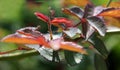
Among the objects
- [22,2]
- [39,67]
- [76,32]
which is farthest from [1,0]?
[76,32]

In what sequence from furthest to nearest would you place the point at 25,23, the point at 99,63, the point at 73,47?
the point at 25,23 → the point at 99,63 → the point at 73,47

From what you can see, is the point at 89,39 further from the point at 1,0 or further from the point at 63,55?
the point at 1,0

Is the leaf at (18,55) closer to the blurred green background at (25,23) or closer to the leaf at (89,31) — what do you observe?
the leaf at (89,31)

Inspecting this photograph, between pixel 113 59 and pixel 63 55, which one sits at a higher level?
pixel 63 55

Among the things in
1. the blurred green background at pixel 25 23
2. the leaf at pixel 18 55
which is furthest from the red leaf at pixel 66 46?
the blurred green background at pixel 25 23

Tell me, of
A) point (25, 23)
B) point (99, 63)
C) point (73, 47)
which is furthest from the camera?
point (25, 23)

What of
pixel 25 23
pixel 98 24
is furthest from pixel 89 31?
pixel 25 23

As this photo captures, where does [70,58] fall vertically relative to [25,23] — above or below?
above

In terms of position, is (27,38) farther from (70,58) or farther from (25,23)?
(25,23)

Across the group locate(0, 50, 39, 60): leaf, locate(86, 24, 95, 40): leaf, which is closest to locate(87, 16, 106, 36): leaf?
locate(86, 24, 95, 40): leaf
